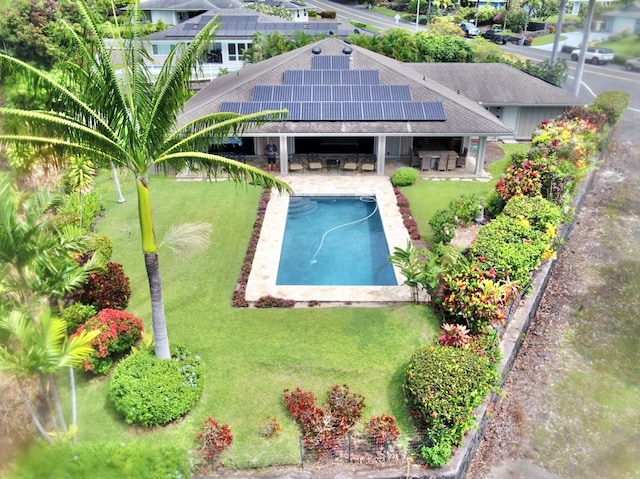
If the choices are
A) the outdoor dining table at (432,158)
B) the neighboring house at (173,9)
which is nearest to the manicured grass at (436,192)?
the outdoor dining table at (432,158)

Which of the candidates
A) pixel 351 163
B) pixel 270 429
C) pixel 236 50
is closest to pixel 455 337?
pixel 270 429

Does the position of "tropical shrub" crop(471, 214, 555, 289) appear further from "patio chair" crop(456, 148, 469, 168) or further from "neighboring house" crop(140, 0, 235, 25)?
"neighboring house" crop(140, 0, 235, 25)

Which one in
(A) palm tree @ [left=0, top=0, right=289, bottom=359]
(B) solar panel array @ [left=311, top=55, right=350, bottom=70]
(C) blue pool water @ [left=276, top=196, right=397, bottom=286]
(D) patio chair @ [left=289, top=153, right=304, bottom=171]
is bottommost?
(C) blue pool water @ [left=276, top=196, right=397, bottom=286]

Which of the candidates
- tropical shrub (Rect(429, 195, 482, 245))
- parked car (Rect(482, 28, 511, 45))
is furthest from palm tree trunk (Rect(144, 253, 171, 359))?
parked car (Rect(482, 28, 511, 45))

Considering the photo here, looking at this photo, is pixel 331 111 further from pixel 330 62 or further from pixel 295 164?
pixel 330 62

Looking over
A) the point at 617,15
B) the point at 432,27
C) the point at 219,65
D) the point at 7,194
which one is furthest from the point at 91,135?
the point at 432,27

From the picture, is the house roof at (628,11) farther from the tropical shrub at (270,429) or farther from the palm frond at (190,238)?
the palm frond at (190,238)

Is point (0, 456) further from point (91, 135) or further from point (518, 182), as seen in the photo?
point (518, 182)
